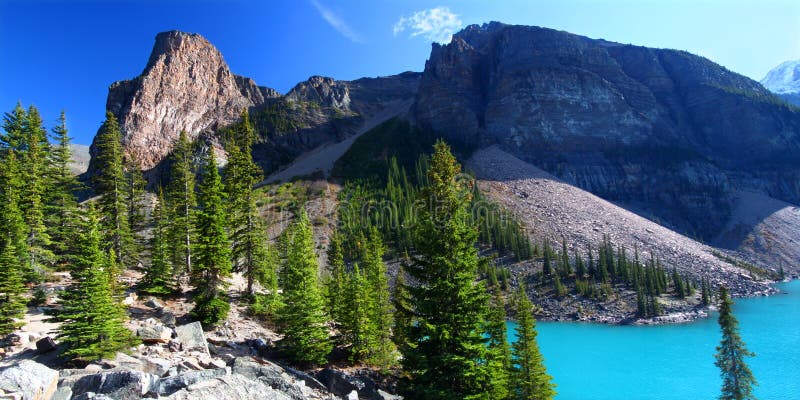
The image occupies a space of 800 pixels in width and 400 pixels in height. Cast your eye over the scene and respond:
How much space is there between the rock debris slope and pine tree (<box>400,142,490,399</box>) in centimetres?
8829

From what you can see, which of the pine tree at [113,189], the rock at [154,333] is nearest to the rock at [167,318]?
the rock at [154,333]

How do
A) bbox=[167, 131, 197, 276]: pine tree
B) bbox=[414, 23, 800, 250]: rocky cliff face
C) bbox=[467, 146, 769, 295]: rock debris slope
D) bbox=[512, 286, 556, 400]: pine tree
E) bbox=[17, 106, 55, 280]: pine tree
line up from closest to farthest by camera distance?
1. bbox=[512, 286, 556, 400]: pine tree
2. bbox=[17, 106, 55, 280]: pine tree
3. bbox=[167, 131, 197, 276]: pine tree
4. bbox=[467, 146, 769, 295]: rock debris slope
5. bbox=[414, 23, 800, 250]: rocky cliff face

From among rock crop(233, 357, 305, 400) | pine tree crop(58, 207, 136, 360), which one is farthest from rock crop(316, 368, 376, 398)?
pine tree crop(58, 207, 136, 360)

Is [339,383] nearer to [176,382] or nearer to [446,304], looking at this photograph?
[446,304]

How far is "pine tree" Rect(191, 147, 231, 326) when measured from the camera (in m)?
25.1

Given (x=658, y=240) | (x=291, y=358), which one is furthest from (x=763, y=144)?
(x=291, y=358)

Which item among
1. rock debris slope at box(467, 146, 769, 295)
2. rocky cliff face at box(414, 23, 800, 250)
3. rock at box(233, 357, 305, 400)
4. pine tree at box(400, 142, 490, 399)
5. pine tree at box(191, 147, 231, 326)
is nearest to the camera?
pine tree at box(400, 142, 490, 399)

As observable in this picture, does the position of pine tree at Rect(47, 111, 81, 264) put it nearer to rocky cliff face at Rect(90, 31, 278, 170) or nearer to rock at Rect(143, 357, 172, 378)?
rock at Rect(143, 357, 172, 378)

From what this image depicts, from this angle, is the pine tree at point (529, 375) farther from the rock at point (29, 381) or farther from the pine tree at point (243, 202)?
the rock at point (29, 381)

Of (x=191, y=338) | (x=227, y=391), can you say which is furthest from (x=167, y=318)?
(x=227, y=391)

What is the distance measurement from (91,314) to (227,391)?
30.4ft

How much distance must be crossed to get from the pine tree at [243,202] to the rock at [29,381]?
18187 mm

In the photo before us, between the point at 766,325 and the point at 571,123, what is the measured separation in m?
114

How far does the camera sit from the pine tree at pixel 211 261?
25.1m
